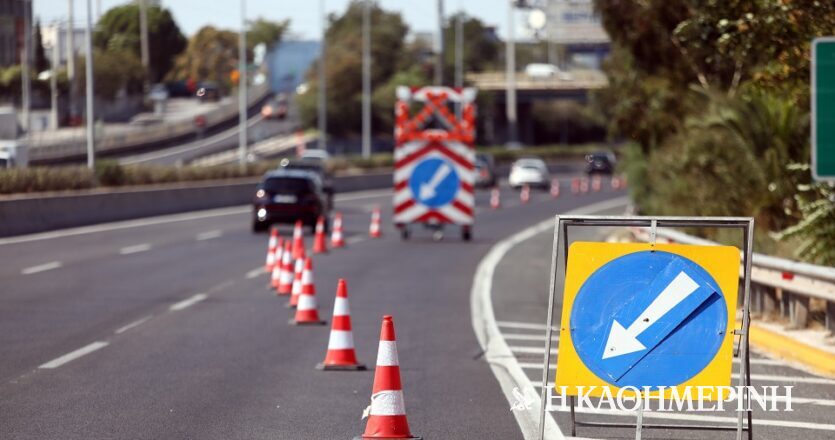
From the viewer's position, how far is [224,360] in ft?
44.8

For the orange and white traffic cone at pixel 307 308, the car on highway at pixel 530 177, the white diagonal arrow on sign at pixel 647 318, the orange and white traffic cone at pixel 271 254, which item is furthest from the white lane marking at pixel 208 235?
the car on highway at pixel 530 177

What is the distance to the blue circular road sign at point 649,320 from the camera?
27.5 ft

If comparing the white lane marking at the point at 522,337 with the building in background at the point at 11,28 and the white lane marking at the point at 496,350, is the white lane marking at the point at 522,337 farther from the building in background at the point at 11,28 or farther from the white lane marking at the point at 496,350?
the building in background at the point at 11,28

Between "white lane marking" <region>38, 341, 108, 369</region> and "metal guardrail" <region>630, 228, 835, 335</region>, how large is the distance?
251 inches

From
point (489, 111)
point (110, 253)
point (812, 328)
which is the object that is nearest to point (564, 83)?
point (489, 111)

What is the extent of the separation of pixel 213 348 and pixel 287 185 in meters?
20.7

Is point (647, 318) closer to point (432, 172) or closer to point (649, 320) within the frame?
point (649, 320)

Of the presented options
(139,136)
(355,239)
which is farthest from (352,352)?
(139,136)

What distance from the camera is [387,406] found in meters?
9.33

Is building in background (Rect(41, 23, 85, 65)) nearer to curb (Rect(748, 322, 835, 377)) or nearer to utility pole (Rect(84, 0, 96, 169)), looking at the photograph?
utility pole (Rect(84, 0, 96, 169))

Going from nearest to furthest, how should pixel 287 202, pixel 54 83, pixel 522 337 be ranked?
1. pixel 522 337
2. pixel 287 202
3. pixel 54 83

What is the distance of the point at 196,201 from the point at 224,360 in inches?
1358

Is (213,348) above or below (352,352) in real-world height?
below

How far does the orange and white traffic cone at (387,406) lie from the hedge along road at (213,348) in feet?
1.68
